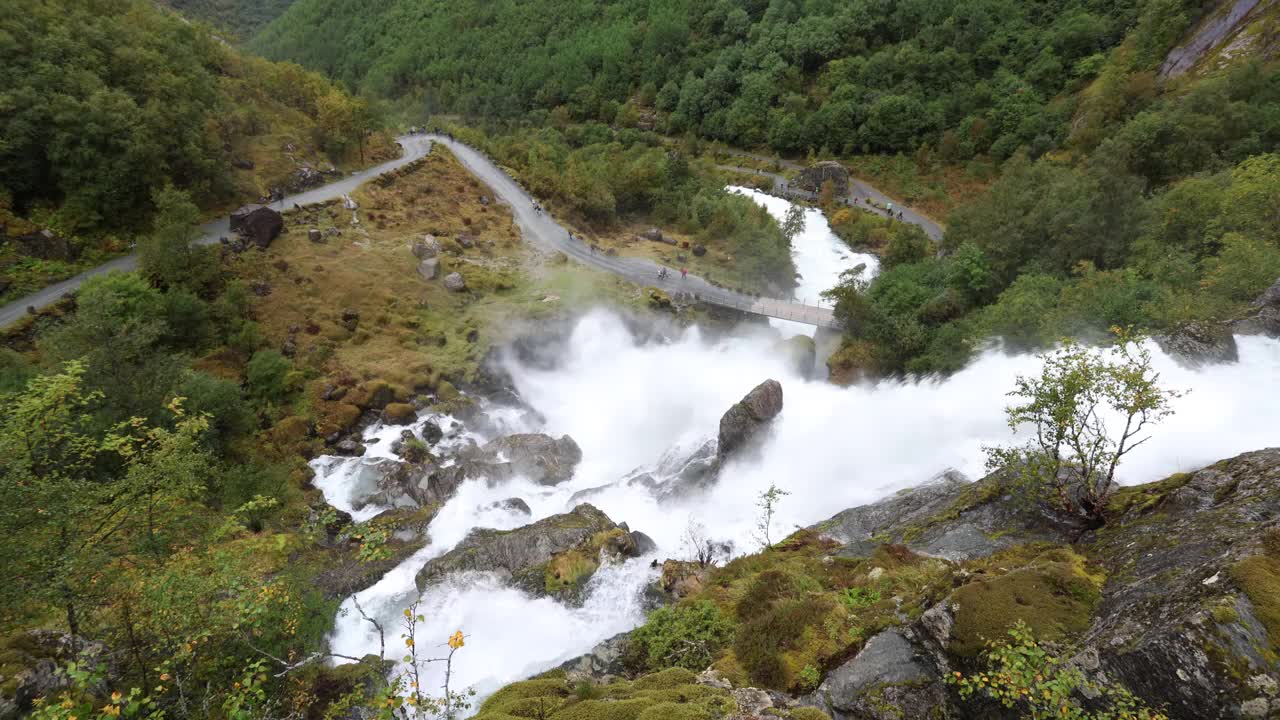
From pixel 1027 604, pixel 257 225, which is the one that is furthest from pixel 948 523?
pixel 257 225

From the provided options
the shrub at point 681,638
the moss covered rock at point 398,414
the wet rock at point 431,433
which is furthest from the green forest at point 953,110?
the moss covered rock at point 398,414

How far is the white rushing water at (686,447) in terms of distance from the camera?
1897 cm

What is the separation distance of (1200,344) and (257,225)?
54184 millimetres

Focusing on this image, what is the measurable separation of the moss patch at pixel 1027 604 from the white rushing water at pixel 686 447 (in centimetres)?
836

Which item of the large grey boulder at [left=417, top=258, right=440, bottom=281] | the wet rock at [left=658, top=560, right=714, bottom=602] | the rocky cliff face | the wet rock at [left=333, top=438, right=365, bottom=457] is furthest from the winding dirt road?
the rocky cliff face

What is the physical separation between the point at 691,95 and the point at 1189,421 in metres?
95.1

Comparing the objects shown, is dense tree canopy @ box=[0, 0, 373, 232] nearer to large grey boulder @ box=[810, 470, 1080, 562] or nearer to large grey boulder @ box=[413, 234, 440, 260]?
large grey boulder @ box=[413, 234, 440, 260]

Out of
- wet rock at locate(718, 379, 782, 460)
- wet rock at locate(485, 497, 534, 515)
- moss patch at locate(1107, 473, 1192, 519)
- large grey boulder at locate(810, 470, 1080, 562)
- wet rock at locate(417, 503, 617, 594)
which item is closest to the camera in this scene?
moss patch at locate(1107, 473, 1192, 519)

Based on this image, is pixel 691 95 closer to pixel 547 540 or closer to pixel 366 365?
pixel 366 365

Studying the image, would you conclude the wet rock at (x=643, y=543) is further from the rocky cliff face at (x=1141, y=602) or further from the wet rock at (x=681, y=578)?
the rocky cliff face at (x=1141, y=602)

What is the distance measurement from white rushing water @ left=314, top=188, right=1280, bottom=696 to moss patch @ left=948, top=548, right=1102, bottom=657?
8.36m

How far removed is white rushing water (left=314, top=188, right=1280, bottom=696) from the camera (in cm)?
1897

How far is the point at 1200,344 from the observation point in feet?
70.2

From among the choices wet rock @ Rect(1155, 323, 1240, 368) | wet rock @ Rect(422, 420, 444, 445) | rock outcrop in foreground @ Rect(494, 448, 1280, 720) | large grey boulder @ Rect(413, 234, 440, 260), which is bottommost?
rock outcrop in foreground @ Rect(494, 448, 1280, 720)
